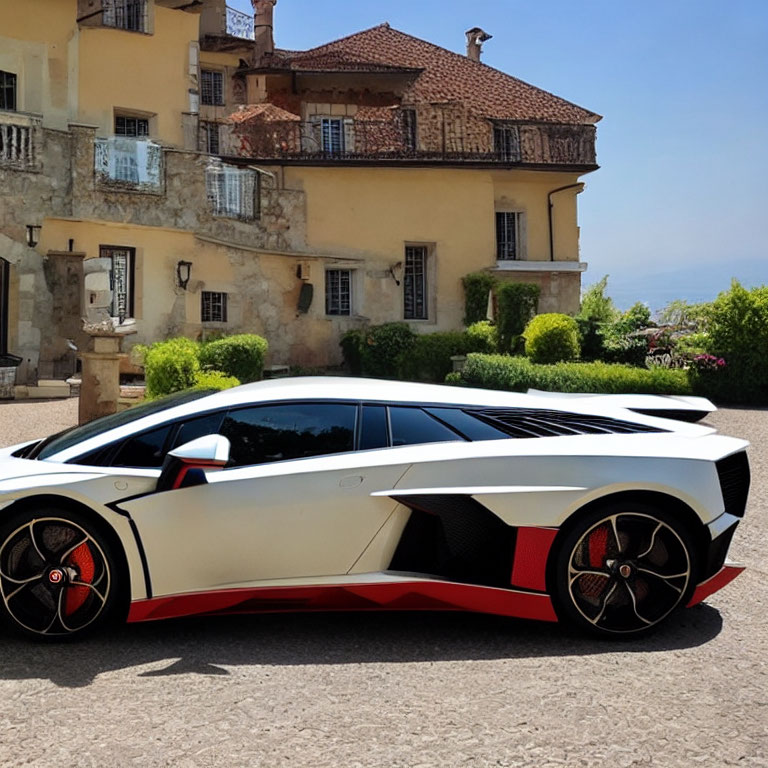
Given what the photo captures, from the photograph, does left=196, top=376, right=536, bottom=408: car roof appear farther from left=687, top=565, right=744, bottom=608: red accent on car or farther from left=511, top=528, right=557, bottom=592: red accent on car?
left=687, top=565, right=744, bottom=608: red accent on car

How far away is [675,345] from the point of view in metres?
22.0

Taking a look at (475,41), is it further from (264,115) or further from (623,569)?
(623,569)

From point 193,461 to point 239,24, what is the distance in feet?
99.9

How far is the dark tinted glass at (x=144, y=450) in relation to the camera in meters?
4.66

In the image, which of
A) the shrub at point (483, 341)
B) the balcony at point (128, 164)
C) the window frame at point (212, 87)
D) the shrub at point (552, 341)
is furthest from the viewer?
the window frame at point (212, 87)

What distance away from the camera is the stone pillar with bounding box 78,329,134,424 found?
13.8 m

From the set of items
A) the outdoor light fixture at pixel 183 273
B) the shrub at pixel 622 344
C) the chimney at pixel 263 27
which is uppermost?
the chimney at pixel 263 27

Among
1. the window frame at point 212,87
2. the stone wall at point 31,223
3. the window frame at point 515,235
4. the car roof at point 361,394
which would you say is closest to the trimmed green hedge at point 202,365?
the stone wall at point 31,223

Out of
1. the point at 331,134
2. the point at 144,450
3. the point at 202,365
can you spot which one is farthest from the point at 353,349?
the point at 144,450

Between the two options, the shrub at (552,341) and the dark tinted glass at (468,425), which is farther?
the shrub at (552,341)

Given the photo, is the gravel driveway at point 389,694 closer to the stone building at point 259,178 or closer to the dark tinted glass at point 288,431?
the dark tinted glass at point 288,431

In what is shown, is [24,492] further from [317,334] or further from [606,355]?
[317,334]

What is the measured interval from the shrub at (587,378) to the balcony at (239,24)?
17983 mm

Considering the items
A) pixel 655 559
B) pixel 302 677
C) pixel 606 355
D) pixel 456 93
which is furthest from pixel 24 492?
pixel 456 93
